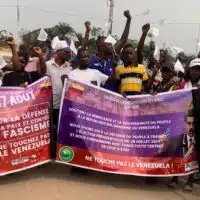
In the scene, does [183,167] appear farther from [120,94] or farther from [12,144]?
[12,144]

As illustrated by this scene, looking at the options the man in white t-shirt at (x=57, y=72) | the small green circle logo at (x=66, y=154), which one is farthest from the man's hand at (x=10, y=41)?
the small green circle logo at (x=66, y=154)

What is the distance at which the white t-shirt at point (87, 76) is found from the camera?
5.67 m

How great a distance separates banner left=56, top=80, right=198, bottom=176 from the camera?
537cm

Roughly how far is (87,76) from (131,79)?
591 mm

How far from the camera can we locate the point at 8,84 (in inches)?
220

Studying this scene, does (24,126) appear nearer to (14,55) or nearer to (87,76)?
(14,55)

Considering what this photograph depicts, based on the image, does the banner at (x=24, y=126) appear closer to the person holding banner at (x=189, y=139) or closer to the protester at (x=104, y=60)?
the protester at (x=104, y=60)

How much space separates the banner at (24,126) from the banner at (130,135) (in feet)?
0.77

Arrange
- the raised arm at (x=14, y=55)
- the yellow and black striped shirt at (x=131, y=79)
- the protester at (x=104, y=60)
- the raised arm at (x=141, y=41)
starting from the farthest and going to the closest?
the raised arm at (x=141, y=41)
the protester at (x=104, y=60)
the yellow and black striped shirt at (x=131, y=79)
the raised arm at (x=14, y=55)

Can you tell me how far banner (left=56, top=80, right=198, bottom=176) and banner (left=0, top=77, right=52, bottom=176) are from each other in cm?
23

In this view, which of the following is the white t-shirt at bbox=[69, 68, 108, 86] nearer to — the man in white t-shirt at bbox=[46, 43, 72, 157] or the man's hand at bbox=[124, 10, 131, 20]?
the man in white t-shirt at bbox=[46, 43, 72, 157]

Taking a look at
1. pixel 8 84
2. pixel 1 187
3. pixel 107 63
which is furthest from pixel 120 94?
pixel 1 187

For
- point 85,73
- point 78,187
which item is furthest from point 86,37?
point 78,187

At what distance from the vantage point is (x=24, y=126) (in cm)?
532
